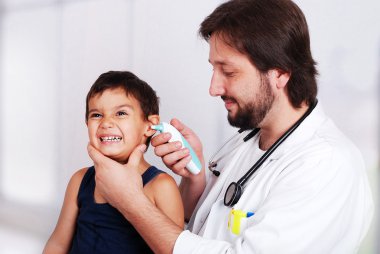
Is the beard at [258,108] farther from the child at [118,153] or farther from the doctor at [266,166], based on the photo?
the child at [118,153]

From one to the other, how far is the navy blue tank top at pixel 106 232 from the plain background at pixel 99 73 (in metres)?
0.83

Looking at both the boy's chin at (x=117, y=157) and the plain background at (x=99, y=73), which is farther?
the plain background at (x=99, y=73)

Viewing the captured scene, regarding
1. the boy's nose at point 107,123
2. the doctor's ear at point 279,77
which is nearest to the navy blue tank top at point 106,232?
the boy's nose at point 107,123

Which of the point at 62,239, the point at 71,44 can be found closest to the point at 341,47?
the point at 62,239

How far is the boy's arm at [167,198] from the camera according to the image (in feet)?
5.34

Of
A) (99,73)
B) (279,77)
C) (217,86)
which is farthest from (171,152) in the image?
(99,73)

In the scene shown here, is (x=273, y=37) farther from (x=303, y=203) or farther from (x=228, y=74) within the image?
(x=303, y=203)

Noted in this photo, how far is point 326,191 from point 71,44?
2078mm

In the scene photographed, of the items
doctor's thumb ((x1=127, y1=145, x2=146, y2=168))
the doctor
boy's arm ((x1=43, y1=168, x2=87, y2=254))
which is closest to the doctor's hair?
the doctor

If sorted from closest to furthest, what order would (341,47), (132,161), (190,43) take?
(132,161) < (341,47) < (190,43)

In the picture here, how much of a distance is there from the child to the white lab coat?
0.19 m

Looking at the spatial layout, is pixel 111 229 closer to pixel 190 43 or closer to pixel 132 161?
pixel 132 161

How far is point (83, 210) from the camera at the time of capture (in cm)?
171

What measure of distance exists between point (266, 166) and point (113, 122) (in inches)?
20.4
